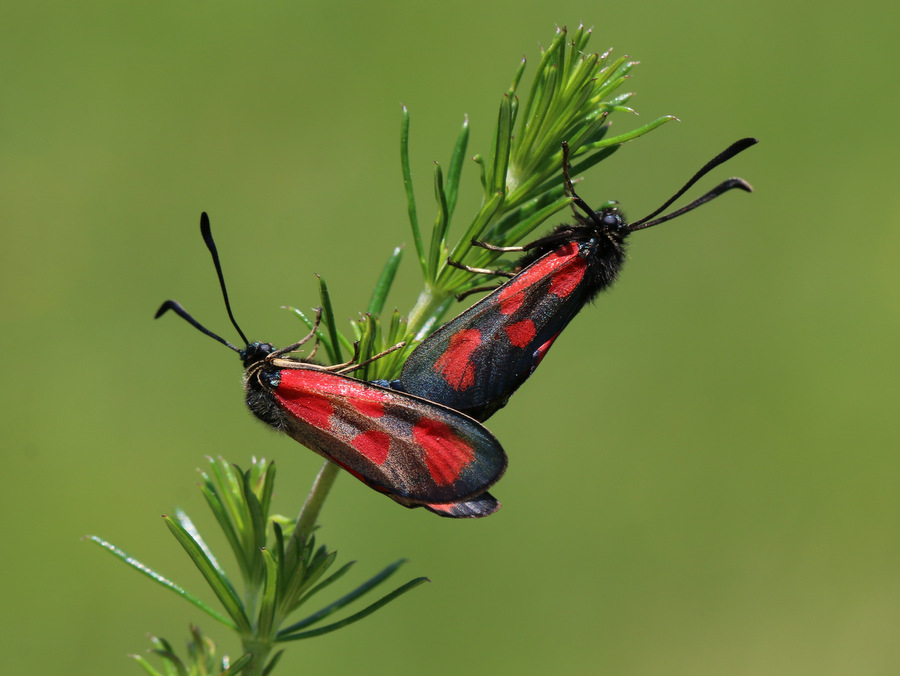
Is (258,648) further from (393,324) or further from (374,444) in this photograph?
(393,324)

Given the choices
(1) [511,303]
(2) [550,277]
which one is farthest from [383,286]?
(2) [550,277]

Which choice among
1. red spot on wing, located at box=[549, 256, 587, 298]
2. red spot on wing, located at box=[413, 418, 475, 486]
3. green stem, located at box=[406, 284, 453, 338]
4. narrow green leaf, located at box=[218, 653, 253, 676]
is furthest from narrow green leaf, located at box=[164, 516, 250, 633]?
red spot on wing, located at box=[549, 256, 587, 298]

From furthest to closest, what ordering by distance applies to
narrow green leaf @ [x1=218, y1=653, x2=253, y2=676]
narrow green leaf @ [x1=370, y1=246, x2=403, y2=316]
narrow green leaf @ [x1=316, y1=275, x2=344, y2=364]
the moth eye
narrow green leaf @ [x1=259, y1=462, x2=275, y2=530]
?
the moth eye, narrow green leaf @ [x1=370, y1=246, x2=403, y2=316], narrow green leaf @ [x1=259, y1=462, x2=275, y2=530], narrow green leaf @ [x1=316, y1=275, x2=344, y2=364], narrow green leaf @ [x1=218, y1=653, x2=253, y2=676]

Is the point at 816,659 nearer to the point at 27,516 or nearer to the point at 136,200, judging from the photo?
the point at 27,516

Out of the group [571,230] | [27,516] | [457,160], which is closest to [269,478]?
[457,160]

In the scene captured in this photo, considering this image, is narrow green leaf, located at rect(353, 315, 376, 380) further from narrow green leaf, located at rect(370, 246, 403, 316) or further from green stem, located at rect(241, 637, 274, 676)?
green stem, located at rect(241, 637, 274, 676)

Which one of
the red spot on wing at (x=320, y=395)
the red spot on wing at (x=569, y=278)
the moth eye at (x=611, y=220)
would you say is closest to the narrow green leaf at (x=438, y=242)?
the red spot on wing at (x=320, y=395)
